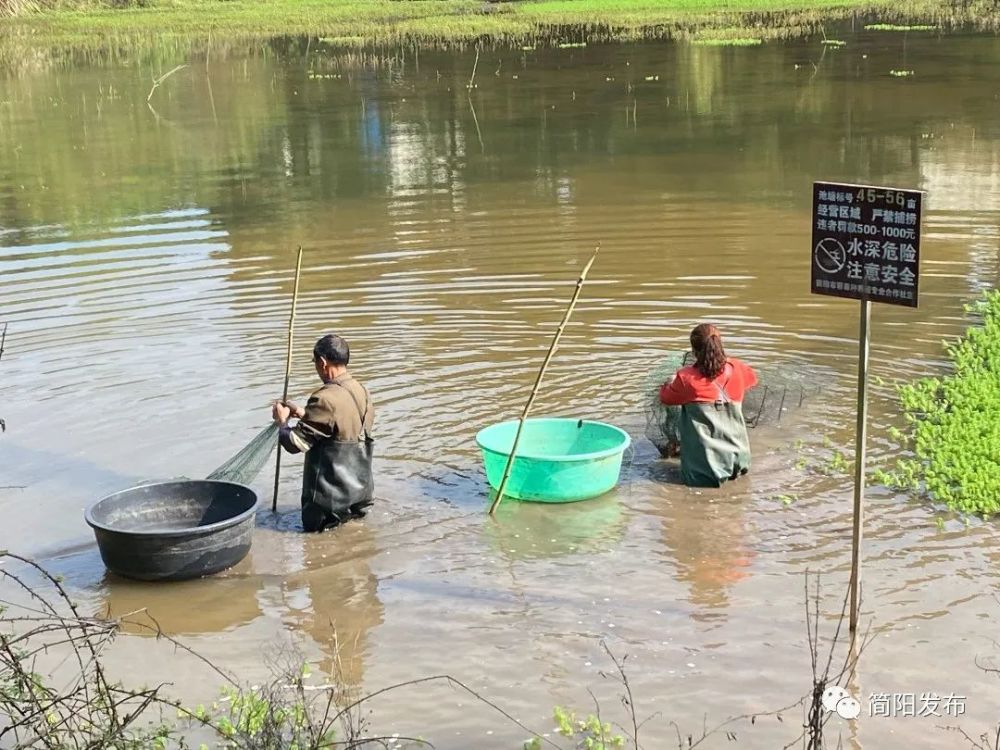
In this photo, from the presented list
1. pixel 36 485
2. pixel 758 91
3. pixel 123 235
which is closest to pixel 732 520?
pixel 36 485

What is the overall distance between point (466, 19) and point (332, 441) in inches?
1490

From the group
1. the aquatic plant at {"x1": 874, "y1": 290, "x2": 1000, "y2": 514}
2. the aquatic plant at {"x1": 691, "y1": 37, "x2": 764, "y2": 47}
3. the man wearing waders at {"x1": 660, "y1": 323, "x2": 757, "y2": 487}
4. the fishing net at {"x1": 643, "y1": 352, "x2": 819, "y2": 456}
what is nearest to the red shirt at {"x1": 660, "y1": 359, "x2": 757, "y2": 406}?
the man wearing waders at {"x1": 660, "y1": 323, "x2": 757, "y2": 487}

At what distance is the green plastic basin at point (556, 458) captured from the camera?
7805 millimetres

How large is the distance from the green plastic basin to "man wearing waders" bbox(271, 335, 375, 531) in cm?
81

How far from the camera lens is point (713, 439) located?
8.11 m

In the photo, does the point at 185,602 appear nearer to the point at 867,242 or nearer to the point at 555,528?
the point at 555,528

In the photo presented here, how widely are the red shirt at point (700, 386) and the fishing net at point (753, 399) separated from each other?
211 mm

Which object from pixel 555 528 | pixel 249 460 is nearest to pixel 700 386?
pixel 555 528

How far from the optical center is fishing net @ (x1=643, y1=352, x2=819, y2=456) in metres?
8.70

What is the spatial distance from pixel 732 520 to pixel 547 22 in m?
36.2

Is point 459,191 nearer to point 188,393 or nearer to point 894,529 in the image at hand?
point 188,393

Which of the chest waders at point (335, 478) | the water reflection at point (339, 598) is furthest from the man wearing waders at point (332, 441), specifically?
the water reflection at point (339, 598)
